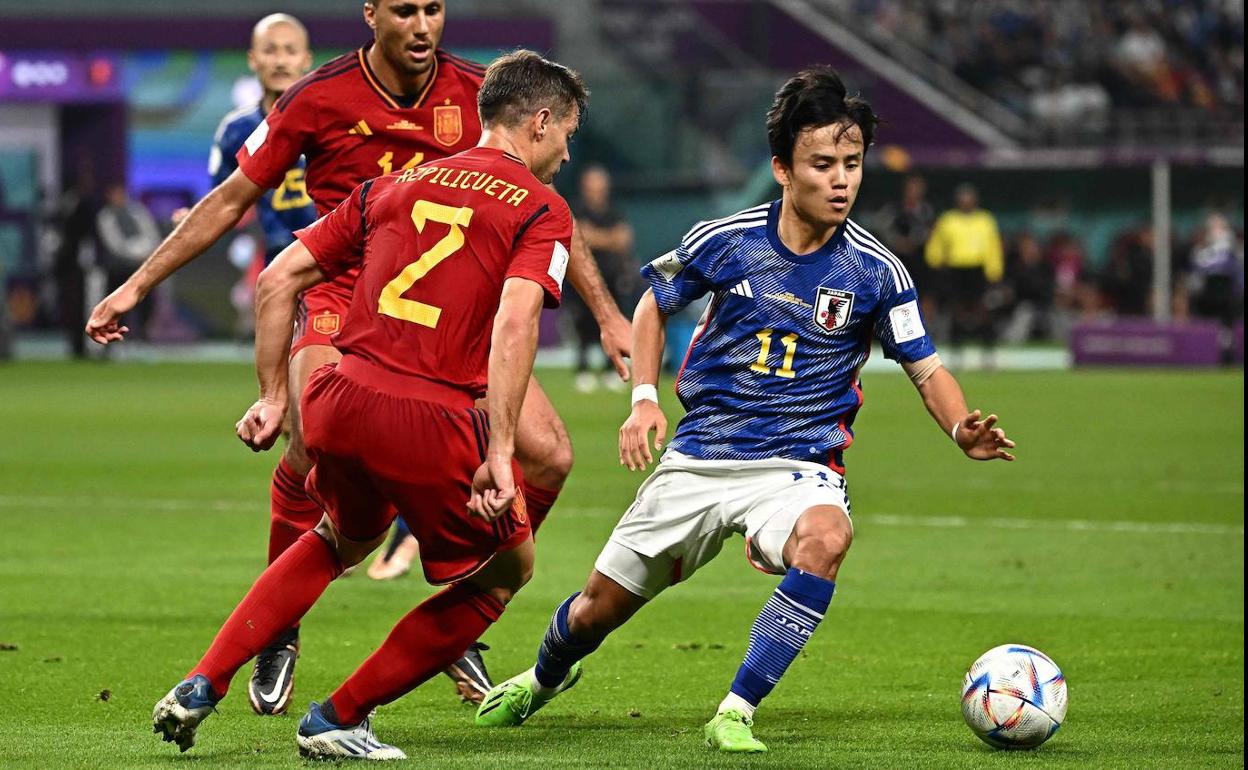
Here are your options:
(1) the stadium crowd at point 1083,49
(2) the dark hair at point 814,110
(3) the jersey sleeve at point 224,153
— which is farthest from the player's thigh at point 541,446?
(1) the stadium crowd at point 1083,49

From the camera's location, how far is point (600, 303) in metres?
6.88

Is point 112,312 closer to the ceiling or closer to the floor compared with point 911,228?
closer to the ceiling

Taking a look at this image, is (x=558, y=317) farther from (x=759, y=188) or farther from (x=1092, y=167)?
(x=1092, y=167)

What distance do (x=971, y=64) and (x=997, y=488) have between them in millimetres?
24320

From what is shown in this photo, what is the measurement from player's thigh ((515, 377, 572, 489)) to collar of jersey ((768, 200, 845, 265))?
2.91 ft

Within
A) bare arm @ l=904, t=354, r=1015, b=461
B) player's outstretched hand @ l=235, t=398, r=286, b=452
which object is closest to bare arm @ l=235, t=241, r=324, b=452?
player's outstretched hand @ l=235, t=398, r=286, b=452

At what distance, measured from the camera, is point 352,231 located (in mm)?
5758

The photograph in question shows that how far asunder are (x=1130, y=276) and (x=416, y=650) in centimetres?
2528

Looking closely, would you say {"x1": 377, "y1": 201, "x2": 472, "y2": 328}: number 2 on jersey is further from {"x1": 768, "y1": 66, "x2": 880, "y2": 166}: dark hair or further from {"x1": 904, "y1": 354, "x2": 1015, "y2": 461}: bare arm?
{"x1": 904, "y1": 354, "x2": 1015, "y2": 461}: bare arm

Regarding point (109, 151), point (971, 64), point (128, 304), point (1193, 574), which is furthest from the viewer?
point (971, 64)

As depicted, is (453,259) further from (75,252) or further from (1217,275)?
(75,252)

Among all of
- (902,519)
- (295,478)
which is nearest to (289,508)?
(295,478)

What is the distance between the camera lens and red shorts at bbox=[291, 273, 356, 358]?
7.13 meters

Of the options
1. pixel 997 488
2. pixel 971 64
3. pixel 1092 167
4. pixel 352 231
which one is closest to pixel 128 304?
pixel 352 231
